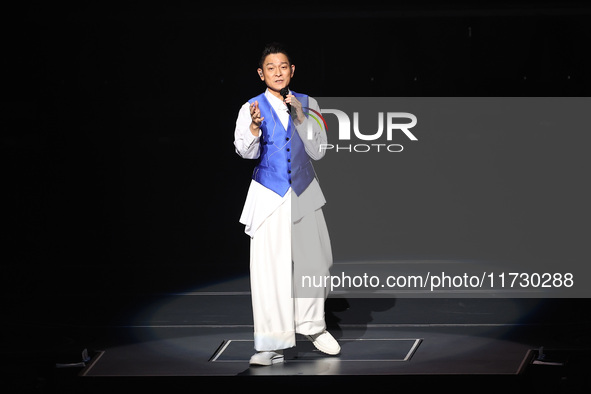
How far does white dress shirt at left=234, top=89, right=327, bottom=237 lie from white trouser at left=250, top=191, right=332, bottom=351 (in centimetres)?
3

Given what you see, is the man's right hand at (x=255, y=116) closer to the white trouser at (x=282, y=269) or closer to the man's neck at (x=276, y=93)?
the man's neck at (x=276, y=93)

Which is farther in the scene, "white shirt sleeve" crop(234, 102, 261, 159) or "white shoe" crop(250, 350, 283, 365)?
"white shoe" crop(250, 350, 283, 365)

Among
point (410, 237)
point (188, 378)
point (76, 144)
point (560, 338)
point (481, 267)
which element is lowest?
point (188, 378)

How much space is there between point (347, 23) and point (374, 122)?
426 cm

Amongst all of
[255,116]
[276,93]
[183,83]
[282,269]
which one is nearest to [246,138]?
[255,116]

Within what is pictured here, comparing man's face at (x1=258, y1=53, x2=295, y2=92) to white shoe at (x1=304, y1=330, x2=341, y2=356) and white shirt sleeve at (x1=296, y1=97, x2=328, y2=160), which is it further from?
white shoe at (x1=304, y1=330, x2=341, y2=356)

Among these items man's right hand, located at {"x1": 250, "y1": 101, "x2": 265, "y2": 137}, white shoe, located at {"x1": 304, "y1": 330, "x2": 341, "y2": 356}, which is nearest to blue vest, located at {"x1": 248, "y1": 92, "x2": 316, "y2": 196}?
man's right hand, located at {"x1": 250, "y1": 101, "x2": 265, "y2": 137}

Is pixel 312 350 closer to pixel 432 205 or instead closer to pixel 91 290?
pixel 432 205

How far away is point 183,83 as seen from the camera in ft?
31.7

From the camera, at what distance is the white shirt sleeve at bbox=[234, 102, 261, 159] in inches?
173

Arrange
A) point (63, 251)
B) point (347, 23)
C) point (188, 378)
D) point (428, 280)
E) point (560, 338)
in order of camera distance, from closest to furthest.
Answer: point (188, 378)
point (560, 338)
point (428, 280)
point (63, 251)
point (347, 23)

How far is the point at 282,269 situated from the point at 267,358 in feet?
1.20

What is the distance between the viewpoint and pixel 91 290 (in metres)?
6.68

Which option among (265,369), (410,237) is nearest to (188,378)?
(265,369)
